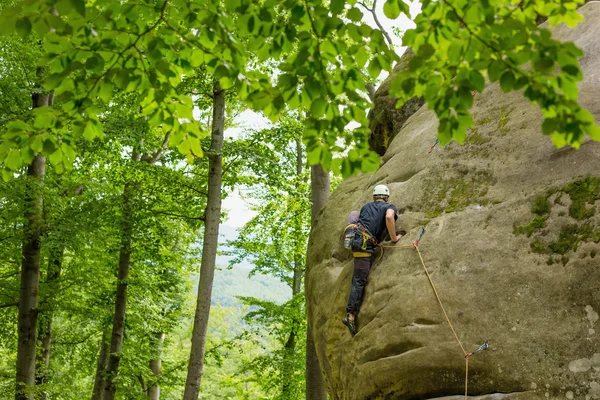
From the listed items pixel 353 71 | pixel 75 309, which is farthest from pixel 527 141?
pixel 75 309

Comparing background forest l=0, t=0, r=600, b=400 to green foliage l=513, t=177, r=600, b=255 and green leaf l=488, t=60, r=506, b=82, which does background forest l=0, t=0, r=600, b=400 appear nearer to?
green leaf l=488, t=60, r=506, b=82

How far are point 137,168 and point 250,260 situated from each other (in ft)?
24.1

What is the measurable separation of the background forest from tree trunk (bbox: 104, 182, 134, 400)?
0.17ft

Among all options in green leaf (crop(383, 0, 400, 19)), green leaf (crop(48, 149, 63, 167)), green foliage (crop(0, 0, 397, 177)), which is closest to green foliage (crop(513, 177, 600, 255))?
green foliage (crop(0, 0, 397, 177))

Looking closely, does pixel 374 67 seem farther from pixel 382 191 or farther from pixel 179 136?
pixel 382 191

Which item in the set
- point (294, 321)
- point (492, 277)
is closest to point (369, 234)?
point (492, 277)

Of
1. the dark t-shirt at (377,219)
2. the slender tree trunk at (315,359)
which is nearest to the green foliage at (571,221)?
the dark t-shirt at (377,219)

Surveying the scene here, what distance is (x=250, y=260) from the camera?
19969mm

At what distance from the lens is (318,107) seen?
3189 mm

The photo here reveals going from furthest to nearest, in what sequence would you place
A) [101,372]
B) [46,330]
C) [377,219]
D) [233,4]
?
[46,330] < [101,372] < [377,219] < [233,4]

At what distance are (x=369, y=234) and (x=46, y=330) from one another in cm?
1227

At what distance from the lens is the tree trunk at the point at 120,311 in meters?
14.4

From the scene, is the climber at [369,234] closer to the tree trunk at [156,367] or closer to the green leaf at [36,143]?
the green leaf at [36,143]

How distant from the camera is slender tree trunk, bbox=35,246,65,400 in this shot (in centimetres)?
1405
